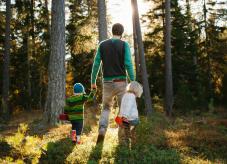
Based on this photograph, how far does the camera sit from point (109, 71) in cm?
845

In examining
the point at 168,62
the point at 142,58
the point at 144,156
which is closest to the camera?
the point at 144,156

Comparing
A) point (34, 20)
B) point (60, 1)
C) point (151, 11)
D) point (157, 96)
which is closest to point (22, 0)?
point (34, 20)

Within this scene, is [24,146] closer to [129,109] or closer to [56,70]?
[129,109]

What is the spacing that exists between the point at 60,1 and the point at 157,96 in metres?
19.0

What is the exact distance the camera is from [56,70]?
1452cm

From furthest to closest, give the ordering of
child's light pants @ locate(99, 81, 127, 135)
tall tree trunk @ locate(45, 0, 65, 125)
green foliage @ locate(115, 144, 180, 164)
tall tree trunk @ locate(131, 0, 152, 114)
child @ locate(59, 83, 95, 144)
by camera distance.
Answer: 1. tall tree trunk @ locate(131, 0, 152, 114)
2. tall tree trunk @ locate(45, 0, 65, 125)
3. child @ locate(59, 83, 95, 144)
4. child's light pants @ locate(99, 81, 127, 135)
5. green foliage @ locate(115, 144, 180, 164)

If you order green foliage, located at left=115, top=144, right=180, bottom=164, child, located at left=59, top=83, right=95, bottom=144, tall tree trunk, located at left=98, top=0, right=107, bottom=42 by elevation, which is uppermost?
tall tree trunk, located at left=98, top=0, right=107, bottom=42

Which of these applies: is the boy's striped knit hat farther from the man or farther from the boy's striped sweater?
the man

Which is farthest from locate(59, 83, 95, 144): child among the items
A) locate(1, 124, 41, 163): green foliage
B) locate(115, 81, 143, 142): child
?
locate(1, 124, 41, 163): green foliage

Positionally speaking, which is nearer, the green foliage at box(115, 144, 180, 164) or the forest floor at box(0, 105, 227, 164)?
the forest floor at box(0, 105, 227, 164)

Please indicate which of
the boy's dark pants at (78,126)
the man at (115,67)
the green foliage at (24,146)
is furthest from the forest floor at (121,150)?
the man at (115,67)

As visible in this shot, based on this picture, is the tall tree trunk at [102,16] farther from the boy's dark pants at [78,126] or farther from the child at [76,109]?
the boy's dark pants at [78,126]

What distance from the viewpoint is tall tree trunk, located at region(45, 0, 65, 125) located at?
47.1 feet

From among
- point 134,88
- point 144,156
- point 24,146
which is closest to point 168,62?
point 134,88
